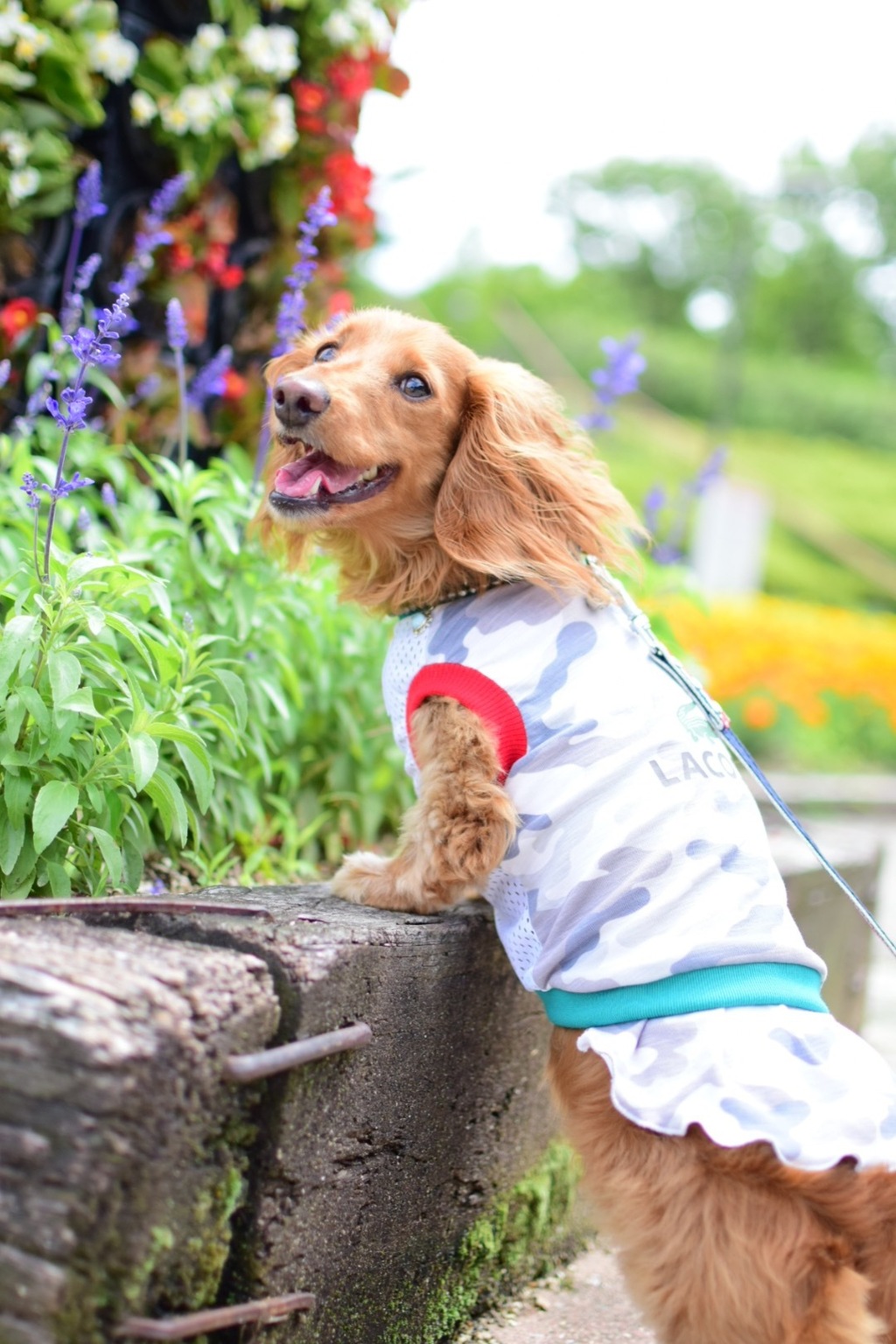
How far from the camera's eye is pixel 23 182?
334cm

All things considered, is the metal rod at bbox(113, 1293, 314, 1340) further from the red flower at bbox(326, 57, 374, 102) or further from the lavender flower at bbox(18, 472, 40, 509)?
the red flower at bbox(326, 57, 374, 102)

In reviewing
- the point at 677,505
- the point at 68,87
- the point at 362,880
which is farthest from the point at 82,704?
the point at 677,505

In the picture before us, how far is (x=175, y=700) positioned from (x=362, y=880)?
471 millimetres

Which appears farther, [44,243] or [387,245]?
[387,245]

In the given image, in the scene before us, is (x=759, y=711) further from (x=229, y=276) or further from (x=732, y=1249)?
(x=732, y=1249)

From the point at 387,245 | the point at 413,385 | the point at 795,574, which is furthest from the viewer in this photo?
the point at 795,574

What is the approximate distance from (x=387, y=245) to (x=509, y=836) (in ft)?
12.6

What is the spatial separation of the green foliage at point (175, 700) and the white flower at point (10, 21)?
0.99 metres

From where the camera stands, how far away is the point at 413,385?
2.52m

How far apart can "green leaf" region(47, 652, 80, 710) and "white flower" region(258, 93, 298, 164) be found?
2.31 metres

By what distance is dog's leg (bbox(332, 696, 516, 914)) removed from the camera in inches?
84.9

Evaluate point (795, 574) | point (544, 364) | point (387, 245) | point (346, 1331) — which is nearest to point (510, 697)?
point (346, 1331)

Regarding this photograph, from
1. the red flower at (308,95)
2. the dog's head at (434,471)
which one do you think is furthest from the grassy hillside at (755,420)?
the dog's head at (434,471)

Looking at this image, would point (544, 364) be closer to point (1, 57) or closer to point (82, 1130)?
point (1, 57)
